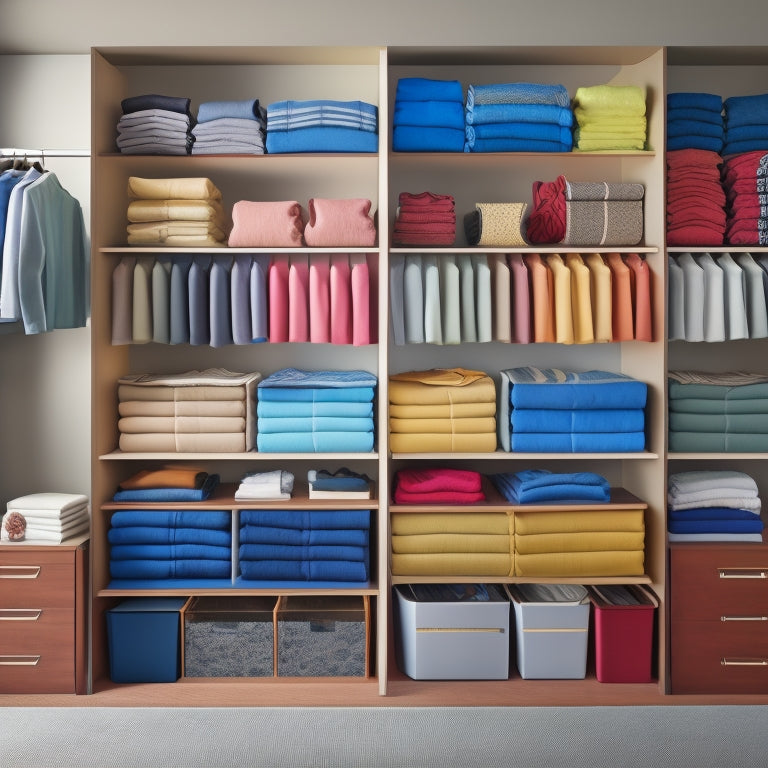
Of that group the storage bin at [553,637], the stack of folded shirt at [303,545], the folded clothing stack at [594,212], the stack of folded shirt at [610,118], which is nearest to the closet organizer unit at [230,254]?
the stack of folded shirt at [303,545]

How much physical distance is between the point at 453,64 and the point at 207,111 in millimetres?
1005

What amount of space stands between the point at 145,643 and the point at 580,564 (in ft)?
5.55

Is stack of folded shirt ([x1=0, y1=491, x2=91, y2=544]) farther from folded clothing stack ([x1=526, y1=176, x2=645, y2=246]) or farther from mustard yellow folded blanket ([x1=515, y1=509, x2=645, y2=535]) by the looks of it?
folded clothing stack ([x1=526, y1=176, x2=645, y2=246])

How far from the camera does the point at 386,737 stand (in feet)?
8.46

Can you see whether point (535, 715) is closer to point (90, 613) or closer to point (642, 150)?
point (90, 613)

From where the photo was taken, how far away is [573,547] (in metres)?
3.03

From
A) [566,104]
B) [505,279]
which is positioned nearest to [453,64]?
[566,104]

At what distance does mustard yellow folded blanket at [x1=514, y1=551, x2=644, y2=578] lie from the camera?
119 inches

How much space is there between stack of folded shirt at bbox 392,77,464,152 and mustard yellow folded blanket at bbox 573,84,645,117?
480 millimetres

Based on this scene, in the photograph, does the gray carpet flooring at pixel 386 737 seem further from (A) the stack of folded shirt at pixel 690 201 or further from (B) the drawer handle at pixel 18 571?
(A) the stack of folded shirt at pixel 690 201

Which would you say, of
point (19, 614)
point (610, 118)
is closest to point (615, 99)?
point (610, 118)

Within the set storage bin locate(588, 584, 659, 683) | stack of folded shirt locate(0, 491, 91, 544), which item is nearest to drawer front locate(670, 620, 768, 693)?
storage bin locate(588, 584, 659, 683)

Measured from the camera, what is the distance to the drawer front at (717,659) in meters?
2.95

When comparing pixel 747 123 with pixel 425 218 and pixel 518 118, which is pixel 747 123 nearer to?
pixel 518 118
